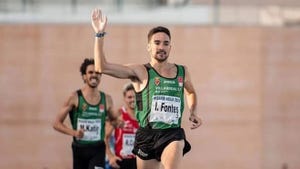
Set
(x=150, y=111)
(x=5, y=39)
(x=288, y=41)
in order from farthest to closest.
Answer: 1. (x=288, y=41)
2. (x=5, y=39)
3. (x=150, y=111)

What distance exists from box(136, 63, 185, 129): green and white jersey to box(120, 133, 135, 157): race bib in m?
3.33

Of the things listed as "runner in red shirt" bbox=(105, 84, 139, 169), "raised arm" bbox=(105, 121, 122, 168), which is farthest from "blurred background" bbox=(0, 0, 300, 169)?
"runner in red shirt" bbox=(105, 84, 139, 169)

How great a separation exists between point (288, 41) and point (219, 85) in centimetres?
162

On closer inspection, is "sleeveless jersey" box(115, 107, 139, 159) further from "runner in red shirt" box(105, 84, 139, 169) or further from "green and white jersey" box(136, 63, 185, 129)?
"green and white jersey" box(136, 63, 185, 129)

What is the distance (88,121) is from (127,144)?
0.87m

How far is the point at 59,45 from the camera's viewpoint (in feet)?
53.2

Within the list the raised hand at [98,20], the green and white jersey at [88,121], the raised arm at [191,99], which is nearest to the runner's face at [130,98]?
the green and white jersey at [88,121]

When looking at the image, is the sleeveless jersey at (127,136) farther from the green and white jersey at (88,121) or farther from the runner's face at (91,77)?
the runner's face at (91,77)

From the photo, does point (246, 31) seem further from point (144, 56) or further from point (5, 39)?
point (5, 39)

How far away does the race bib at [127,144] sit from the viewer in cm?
1223

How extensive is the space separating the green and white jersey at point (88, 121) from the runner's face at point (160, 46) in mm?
2909

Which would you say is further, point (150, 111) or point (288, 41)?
point (288, 41)

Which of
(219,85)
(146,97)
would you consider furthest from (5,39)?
(146,97)

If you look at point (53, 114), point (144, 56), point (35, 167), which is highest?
point (144, 56)
